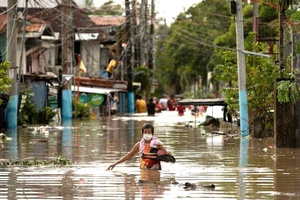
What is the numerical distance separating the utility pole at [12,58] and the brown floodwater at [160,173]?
→ 9.08 metres

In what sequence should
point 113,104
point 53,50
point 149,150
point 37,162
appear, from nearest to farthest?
point 149,150
point 37,162
point 53,50
point 113,104

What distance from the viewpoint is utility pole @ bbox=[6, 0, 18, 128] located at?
1375 inches

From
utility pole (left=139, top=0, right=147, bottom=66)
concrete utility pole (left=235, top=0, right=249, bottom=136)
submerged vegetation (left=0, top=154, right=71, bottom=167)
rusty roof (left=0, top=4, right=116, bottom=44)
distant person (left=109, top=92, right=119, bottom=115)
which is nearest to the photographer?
submerged vegetation (left=0, top=154, right=71, bottom=167)

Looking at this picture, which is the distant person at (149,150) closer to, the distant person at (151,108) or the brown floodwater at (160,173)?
the brown floodwater at (160,173)

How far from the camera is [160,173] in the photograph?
16.2 metres

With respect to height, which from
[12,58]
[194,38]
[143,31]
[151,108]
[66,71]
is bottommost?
[151,108]

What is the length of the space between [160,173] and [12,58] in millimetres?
19876

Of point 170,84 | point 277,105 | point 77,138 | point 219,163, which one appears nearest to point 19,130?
point 77,138

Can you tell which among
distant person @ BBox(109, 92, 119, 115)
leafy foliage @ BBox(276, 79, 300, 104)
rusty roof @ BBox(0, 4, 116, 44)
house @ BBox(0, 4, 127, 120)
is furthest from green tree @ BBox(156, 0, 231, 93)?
leafy foliage @ BBox(276, 79, 300, 104)

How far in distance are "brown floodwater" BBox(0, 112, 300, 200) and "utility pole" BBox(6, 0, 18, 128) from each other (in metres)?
9.08

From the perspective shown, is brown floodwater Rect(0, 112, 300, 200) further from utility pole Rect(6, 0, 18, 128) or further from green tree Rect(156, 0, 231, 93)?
green tree Rect(156, 0, 231, 93)

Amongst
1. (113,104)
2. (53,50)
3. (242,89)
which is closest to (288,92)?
(242,89)

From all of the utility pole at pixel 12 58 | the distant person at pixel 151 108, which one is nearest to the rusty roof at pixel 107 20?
the distant person at pixel 151 108

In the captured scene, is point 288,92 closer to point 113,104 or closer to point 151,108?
point 151,108
